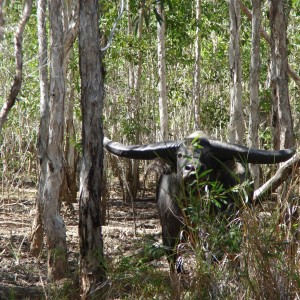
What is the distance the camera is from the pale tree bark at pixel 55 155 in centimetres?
839

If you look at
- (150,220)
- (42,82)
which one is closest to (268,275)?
(42,82)

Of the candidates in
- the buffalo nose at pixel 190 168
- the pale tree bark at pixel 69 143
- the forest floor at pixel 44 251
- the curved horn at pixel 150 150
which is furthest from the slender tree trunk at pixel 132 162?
the buffalo nose at pixel 190 168

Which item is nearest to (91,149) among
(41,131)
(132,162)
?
(41,131)

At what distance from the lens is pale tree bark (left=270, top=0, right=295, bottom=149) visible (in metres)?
8.27

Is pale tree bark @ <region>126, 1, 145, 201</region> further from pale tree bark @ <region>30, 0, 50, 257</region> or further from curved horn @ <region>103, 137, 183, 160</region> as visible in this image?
curved horn @ <region>103, 137, 183, 160</region>

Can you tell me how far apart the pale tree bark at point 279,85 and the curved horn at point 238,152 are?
1.58 ft

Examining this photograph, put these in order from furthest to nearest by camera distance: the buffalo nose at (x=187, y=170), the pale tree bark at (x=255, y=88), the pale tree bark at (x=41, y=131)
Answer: the pale tree bark at (x=255, y=88) < the pale tree bark at (x=41, y=131) < the buffalo nose at (x=187, y=170)

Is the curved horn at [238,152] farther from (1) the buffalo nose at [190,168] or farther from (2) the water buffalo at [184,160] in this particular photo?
(1) the buffalo nose at [190,168]

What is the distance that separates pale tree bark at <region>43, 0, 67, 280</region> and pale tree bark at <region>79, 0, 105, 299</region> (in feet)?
5.40

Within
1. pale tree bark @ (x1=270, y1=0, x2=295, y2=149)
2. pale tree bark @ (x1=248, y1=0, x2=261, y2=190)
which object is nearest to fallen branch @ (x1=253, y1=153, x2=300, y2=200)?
pale tree bark @ (x1=270, y1=0, x2=295, y2=149)

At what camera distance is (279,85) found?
8.41 meters

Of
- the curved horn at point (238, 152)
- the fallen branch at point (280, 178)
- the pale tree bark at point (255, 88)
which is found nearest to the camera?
the fallen branch at point (280, 178)

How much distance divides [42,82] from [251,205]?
3851 mm

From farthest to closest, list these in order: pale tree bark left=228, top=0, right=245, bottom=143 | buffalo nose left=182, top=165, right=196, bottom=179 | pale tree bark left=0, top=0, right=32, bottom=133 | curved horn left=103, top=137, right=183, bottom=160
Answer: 1. pale tree bark left=228, top=0, right=245, bottom=143
2. curved horn left=103, top=137, right=183, bottom=160
3. buffalo nose left=182, top=165, right=196, bottom=179
4. pale tree bark left=0, top=0, right=32, bottom=133
